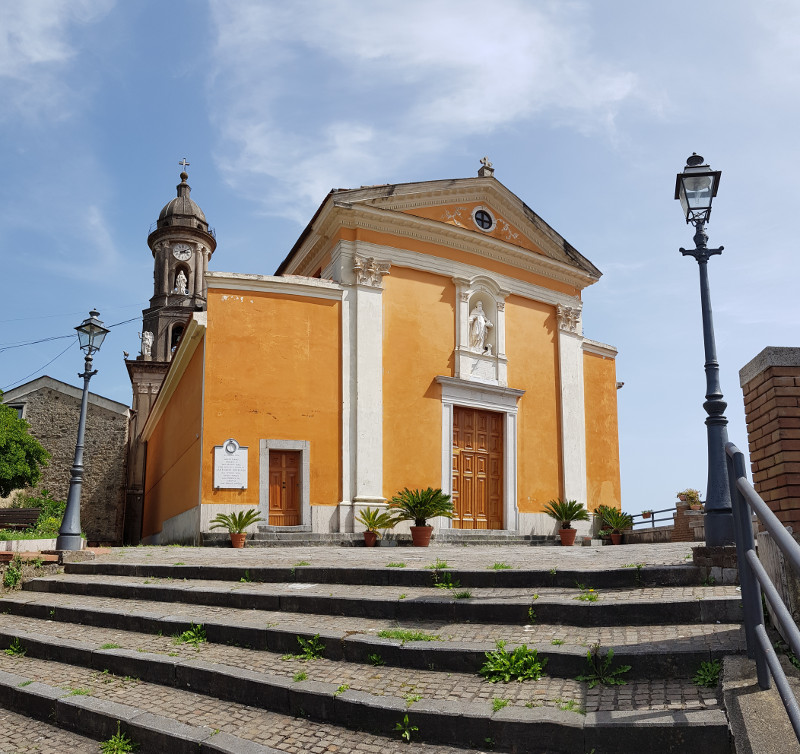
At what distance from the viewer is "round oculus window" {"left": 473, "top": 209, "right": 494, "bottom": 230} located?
19163 millimetres

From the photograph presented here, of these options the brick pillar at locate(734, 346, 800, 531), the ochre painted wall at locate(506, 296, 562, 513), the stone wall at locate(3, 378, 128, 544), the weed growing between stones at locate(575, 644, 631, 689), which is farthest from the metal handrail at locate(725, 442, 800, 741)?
the stone wall at locate(3, 378, 128, 544)

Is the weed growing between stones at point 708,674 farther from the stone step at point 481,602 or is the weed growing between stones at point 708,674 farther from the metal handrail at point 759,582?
the stone step at point 481,602

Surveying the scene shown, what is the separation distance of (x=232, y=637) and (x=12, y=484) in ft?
81.2

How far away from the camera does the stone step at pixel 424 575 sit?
6117mm

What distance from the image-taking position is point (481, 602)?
19.1 feet

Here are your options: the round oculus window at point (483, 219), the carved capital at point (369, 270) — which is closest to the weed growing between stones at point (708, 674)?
the carved capital at point (369, 270)

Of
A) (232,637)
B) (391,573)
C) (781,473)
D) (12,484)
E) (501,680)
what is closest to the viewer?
(501,680)

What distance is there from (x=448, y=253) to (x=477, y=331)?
79.7 inches

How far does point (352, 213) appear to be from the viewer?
1711 cm

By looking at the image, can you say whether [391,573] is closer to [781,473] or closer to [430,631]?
[430,631]

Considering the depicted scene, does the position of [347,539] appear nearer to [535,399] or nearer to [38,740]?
[535,399]

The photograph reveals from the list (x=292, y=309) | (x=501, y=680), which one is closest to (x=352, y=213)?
(x=292, y=309)

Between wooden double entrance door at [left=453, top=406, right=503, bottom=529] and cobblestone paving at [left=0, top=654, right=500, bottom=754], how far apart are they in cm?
1197

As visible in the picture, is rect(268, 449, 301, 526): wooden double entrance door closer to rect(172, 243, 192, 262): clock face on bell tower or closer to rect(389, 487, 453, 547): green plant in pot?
rect(389, 487, 453, 547): green plant in pot
